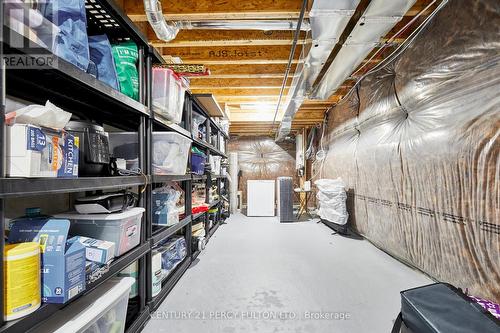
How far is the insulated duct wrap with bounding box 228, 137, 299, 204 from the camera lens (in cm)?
683

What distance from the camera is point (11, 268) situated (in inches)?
24.4

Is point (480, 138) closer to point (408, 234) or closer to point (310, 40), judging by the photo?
point (408, 234)

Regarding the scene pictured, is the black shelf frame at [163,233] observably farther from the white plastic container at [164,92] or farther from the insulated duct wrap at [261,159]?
the insulated duct wrap at [261,159]

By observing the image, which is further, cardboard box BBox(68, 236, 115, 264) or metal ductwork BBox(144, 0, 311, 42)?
metal ductwork BBox(144, 0, 311, 42)

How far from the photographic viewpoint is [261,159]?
6.88 metres

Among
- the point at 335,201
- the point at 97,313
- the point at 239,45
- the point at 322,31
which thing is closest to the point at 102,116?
the point at 97,313

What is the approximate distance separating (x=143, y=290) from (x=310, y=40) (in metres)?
2.41

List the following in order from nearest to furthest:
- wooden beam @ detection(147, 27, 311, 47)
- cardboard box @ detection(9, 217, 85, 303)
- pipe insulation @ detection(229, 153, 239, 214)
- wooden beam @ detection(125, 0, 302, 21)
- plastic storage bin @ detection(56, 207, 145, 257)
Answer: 1. cardboard box @ detection(9, 217, 85, 303)
2. plastic storage bin @ detection(56, 207, 145, 257)
3. wooden beam @ detection(125, 0, 302, 21)
4. wooden beam @ detection(147, 27, 311, 47)
5. pipe insulation @ detection(229, 153, 239, 214)

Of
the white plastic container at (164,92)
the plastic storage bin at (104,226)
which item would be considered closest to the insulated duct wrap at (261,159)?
the white plastic container at (164,92)

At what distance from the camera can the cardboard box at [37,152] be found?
0.64 meters

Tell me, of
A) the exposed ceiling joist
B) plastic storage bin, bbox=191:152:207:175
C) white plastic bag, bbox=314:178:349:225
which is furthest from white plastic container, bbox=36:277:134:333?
white plastic bag, bbox=314:178:349:225

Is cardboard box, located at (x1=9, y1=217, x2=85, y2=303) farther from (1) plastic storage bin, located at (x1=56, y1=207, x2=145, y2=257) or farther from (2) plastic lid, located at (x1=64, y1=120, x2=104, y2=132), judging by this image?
(2) plastic lid, located at (x1=64, y1=120, x2=104, y2=132)

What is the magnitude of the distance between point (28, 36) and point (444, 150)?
2.47m

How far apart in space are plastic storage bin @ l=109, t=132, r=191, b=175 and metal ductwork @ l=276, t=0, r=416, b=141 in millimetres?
1399
